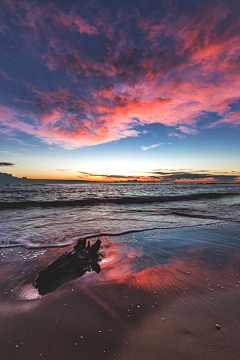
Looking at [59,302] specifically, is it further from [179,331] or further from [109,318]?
[179,331]

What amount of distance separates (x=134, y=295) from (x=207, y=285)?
1.40 m

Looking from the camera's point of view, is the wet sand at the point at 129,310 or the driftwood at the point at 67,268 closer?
the wet sand at the point at 129,310

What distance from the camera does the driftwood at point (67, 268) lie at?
9.45ft

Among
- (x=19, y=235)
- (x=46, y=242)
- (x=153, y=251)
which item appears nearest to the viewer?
(x=153, y=251)

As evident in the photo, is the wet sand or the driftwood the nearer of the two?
the wet sand

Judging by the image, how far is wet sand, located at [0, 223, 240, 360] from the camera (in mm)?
1684

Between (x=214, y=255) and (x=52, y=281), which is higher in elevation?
(x=52, y=281)

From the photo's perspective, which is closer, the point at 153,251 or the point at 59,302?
the point at 59,302

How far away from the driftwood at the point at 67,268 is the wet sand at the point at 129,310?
0.49ft

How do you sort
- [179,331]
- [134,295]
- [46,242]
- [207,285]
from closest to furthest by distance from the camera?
[179,331] < [134,295] < [207,285] < [46,242]

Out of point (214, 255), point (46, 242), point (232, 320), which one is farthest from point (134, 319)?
point (46, 242)

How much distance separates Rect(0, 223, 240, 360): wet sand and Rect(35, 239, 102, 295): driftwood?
151mm

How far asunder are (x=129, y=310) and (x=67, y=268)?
1632 millimetres

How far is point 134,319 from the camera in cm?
211
